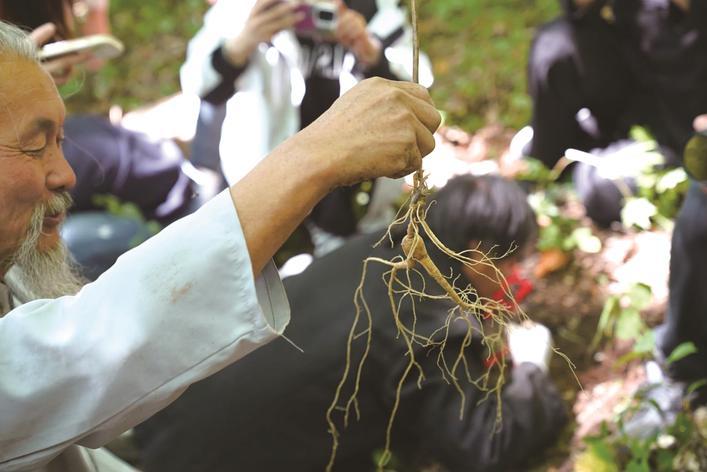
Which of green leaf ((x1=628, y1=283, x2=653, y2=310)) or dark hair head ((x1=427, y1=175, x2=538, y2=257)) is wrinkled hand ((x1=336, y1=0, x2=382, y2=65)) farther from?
green leaf ((x1=628, y1=283, x2=653, y2=310))

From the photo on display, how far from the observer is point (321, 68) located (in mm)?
3818

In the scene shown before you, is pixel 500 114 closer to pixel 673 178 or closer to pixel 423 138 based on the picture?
pixel 673 178

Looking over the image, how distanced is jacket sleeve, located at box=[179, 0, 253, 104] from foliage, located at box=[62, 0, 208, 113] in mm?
2342

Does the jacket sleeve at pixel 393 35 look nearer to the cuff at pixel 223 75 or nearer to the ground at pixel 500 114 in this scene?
the cuff at pixel 223 75

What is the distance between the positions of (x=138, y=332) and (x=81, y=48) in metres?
1.87

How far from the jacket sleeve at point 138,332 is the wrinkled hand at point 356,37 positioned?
2.31 m

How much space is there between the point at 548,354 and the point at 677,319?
448 mm

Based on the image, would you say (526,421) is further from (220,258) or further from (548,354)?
(220,258)

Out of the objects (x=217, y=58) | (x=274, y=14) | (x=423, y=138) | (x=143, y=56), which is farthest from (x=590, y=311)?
(x=143, y=56)

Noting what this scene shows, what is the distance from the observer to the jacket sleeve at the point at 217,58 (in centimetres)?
359

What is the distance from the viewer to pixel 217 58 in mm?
3578

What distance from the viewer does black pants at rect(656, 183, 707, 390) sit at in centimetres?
265

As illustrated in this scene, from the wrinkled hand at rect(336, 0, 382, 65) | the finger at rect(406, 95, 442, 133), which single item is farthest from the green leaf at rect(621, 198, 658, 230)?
the finger at rect(406, 95, 442, 133)

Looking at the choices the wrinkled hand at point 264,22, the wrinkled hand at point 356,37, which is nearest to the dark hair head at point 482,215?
the wrinkled hand at point 356,37
